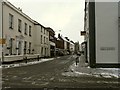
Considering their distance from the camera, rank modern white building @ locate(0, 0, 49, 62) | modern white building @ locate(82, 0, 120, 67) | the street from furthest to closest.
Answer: modern white building @ locate(0, 0, 49, 62) → modern white building @ locate(82, 0, 120, 67) → the street

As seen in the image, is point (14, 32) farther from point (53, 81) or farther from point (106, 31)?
point (53, 81)

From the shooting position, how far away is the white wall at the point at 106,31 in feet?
79.8

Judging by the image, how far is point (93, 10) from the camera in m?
24.8

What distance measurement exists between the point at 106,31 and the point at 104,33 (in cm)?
26

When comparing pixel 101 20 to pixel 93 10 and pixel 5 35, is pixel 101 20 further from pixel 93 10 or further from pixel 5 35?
pixel 5 35

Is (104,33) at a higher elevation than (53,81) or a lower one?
higher

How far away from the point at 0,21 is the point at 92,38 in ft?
41.8

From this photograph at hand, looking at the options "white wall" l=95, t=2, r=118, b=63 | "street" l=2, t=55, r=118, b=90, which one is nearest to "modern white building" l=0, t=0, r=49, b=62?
"white wall" l=95, t=2, r=118, b=63

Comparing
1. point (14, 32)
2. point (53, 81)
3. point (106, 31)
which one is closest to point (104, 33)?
point (106, 31)

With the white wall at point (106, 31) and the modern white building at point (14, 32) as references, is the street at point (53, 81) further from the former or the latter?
the modern white building at point (14, 32)

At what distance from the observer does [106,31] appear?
24547 mm

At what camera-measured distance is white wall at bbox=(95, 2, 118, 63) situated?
79.8 feet

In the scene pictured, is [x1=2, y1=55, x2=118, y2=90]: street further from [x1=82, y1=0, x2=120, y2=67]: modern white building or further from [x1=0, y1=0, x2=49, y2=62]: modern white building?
[x1=0, y1=0, x2=49, y2=62]: modern white building

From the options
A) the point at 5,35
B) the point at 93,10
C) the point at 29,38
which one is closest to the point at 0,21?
the point at 5,35
